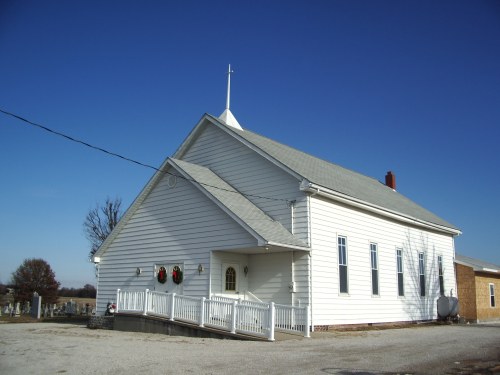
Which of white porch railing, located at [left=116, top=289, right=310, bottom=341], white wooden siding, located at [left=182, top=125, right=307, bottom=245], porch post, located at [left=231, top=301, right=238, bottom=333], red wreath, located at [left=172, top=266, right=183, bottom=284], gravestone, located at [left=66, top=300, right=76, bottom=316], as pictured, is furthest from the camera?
gravestone, located at [left=66, top=300, right=76, bottom=316]

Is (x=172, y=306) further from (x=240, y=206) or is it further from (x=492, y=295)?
(x=492, y=295)

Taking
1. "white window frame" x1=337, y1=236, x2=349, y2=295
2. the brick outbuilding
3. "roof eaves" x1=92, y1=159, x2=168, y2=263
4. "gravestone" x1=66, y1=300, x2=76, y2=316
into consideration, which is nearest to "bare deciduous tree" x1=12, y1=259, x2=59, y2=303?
"gravestone" x1=66, y1=300, x2=76, y2=316

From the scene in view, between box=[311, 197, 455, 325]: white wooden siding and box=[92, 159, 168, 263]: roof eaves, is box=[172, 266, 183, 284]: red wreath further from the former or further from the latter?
box=[311, 197, 455, 325]: white wooden siding

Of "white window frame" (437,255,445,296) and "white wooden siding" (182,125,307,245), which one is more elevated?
"white wooden siding" (182,125,307,245)

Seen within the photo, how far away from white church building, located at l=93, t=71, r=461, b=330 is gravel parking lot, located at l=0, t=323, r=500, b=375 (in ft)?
11.5

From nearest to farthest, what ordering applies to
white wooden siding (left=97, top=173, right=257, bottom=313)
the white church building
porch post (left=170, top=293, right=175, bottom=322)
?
porch post (left=170, top=293, right=175, bottom=322), the white church building, white wooden siding (left=97, top=173, right=257, bottom=313)

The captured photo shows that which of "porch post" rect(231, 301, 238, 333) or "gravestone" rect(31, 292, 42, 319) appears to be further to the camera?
"gravestone" rect(31, 292, 42, 319)

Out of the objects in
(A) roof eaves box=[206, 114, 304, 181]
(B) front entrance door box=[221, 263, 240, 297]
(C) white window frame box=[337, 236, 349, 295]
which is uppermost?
(A) roof eaves box=[206, 114, 304, 181]

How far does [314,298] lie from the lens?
18000 millimetres

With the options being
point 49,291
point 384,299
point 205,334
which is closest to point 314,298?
point 205,334

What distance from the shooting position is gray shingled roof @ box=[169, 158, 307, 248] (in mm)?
17594

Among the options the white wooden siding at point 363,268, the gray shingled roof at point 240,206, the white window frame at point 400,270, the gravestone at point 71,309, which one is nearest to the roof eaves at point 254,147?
the white wooden siding at point 363,268

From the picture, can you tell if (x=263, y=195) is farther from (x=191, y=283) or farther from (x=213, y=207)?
(x=191, y=283)

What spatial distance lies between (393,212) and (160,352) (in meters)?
14.5
